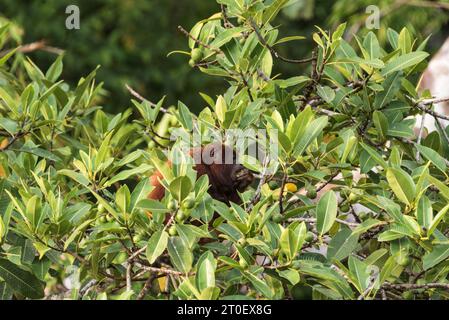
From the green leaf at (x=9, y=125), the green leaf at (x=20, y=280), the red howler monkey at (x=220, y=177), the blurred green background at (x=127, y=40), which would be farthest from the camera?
the blurred green background at (x=127, y=40)

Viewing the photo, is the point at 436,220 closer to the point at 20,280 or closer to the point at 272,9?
the point at 272,9

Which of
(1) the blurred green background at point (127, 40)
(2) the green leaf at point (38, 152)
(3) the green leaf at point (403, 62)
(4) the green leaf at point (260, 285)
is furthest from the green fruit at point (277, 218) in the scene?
(1) the blurred green background at point (127, 40)

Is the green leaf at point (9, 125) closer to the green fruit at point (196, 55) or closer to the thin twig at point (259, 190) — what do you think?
the green fruit at point (196, 55)

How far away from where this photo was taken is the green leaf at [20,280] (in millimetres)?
1412

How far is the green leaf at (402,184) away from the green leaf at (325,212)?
0.10 metres

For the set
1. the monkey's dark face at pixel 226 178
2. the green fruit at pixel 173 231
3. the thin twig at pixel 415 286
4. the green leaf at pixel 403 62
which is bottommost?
the thin twig at pixel 415 286

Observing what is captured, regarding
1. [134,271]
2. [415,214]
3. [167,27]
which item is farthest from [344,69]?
[167,27]

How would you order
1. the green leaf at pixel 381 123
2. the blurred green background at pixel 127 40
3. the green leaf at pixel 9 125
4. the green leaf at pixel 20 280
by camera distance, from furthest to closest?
the blurred green background at pixel 127 40
the green leaf at pixel 9 125
the green leaf at pixel 381 123
the green leaf at pixel 20 280

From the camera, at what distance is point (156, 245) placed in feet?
4.15

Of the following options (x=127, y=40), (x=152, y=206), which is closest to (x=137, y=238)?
(x=152, y=206)

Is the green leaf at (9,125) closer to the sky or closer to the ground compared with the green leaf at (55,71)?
closer to the ground

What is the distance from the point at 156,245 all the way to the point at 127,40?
18.7ft

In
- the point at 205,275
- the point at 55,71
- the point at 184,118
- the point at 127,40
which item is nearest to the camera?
the point at 205,275
